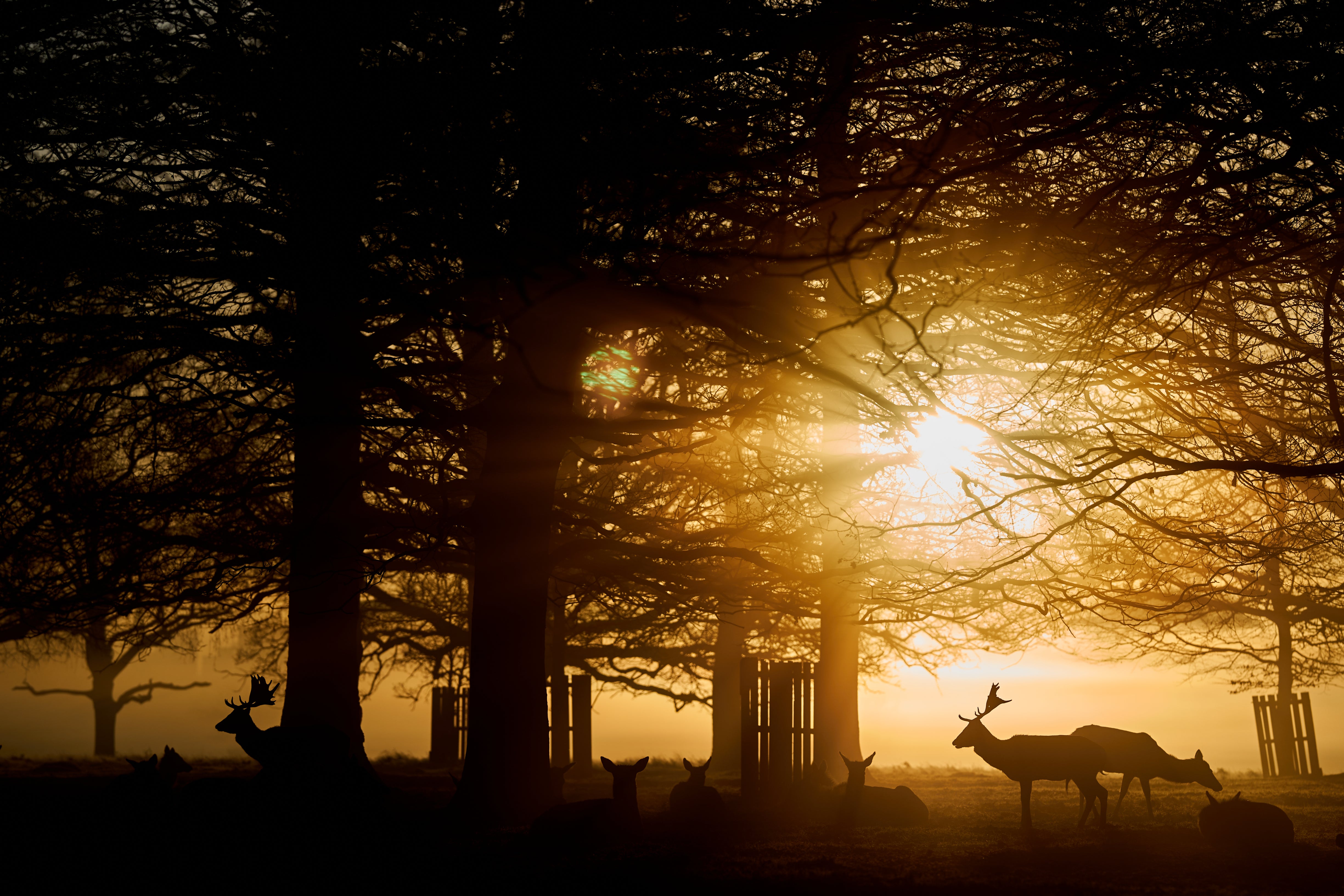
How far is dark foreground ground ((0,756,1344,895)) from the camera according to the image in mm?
6234

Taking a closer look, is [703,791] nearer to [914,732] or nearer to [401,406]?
[401,406]

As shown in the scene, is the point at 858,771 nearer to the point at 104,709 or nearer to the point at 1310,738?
the point at 1310,738

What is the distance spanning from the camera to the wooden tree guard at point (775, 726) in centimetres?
1259

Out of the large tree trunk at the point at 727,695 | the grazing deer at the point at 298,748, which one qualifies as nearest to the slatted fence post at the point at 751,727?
the large tree trunk at the point at 727,695

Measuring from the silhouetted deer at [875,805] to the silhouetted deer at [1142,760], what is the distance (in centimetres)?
197

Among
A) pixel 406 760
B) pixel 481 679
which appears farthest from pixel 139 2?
pixel 406 760

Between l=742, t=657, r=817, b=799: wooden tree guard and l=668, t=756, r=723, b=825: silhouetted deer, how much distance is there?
2.34 m

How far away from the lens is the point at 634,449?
1421 centimetres

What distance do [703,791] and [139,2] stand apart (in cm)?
905

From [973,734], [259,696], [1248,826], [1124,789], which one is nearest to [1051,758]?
[973,734]

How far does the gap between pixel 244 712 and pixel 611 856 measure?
126 inches

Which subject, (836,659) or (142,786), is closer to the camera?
(142,786)

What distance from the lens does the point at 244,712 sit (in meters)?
7.24

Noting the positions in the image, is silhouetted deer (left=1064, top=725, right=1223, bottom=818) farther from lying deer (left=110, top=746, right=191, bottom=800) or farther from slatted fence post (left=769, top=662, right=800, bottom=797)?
lying deer (left=110, top=746, right=191, bottom=800)
